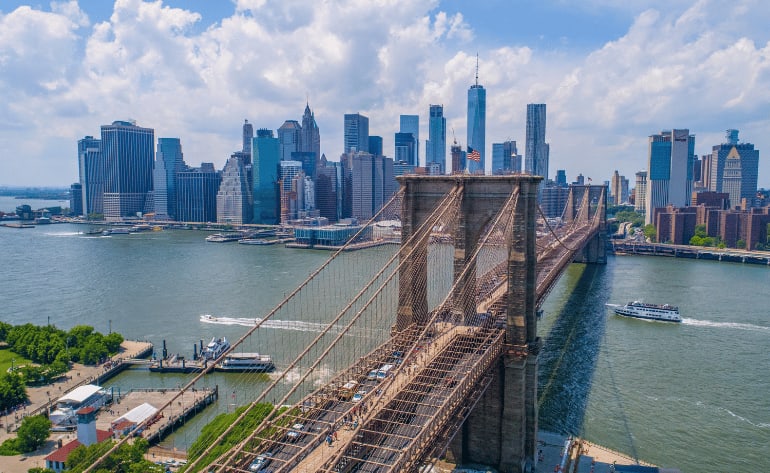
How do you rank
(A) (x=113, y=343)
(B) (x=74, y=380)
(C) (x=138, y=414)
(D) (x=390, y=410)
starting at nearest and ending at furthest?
(D) (x=390, y=410), (C) (x=138, y=414), (B) (x=74, y=380), (A) (x=113, y=343)

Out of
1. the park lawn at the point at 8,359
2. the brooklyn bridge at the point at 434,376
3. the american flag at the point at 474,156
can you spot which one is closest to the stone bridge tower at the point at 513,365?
the brooklyn bridge at the point at 434,376

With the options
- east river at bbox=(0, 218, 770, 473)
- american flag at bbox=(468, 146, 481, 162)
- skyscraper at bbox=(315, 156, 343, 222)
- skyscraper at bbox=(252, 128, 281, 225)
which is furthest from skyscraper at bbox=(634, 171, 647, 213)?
american flag at bbox=(468, 146, 481, 162)

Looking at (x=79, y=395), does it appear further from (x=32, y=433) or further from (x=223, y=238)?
(x=223, y=238)

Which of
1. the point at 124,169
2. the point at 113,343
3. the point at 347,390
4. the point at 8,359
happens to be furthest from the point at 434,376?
the point at 124,169

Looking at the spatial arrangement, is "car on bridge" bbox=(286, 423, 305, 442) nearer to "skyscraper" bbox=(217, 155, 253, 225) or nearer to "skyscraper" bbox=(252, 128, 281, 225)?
"skyscraper" bbox=(252, 128, 281, 225)

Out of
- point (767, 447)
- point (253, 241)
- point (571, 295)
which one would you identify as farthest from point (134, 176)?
point (767, 447)
